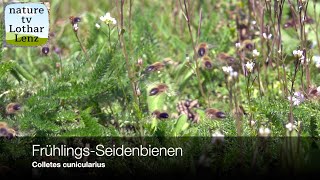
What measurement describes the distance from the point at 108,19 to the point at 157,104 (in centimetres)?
48

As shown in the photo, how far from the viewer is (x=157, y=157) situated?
7.06ft

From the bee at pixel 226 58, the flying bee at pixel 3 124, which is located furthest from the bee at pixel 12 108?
the bee at pixel 226 58

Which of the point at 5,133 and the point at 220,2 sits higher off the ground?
the point at 220,2

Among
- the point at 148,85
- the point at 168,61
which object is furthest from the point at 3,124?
the point at 168,61

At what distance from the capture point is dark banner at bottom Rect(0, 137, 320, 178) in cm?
197

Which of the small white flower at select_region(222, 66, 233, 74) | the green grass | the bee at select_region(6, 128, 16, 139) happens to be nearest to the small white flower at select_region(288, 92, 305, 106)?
the green grass

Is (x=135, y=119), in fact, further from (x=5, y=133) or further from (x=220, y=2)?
(x=220, y=2)

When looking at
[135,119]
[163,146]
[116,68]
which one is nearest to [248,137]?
[163,146]

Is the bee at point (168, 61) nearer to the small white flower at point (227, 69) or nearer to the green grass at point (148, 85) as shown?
the green grass at point (148, 85)

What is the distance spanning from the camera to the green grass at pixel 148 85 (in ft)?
7.55

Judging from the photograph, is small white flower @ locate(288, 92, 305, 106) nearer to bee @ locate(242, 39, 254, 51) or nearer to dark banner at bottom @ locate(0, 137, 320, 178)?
dark banner at bottom @ locate(0, 137, 320, 178)

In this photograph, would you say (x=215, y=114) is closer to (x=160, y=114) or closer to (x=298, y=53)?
(x=160, y=114)

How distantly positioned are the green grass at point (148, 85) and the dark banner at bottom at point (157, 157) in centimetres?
5

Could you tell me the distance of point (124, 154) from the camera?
2.20m
